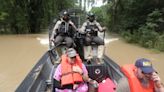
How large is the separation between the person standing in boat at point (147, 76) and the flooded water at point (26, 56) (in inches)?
231

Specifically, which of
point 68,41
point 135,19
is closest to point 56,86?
point 68,41

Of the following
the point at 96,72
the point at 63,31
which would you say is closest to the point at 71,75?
the point at 96,72

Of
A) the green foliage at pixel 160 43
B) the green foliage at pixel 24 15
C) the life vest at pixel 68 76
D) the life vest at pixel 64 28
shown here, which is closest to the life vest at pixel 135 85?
the life vest at pixel 68 76

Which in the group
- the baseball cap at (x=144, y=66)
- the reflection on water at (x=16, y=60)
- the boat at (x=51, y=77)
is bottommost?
the reflection on water at (x=16, y=60)

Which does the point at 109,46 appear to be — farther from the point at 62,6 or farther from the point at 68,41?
the point at 62,6

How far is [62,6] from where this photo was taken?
1415 inches

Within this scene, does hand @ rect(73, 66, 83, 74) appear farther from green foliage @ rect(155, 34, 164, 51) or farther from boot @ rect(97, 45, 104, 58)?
green foliage @ rect(155, 34, 164, 51)

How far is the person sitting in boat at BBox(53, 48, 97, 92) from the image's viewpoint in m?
5.09

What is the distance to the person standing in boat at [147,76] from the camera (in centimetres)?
350

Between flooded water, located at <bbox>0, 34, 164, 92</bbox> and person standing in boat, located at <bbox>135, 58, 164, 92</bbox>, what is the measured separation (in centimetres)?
586

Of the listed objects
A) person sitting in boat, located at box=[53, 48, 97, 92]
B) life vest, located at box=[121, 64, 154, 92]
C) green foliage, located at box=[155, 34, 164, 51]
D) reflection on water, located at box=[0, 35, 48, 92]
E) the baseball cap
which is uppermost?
the baseball cap

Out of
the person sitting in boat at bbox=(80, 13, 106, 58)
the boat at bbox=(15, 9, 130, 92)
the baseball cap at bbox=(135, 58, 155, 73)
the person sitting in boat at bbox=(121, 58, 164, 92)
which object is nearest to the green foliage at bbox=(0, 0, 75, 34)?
the person sitting in boat at bbox=(80, 13, 106, 58)

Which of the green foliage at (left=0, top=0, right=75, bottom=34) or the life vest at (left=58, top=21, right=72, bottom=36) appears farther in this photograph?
the green foliage at (left=0, top=0, right=75, bottom=34)

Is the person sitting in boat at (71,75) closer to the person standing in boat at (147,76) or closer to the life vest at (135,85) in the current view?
the life vest at (135,85)
